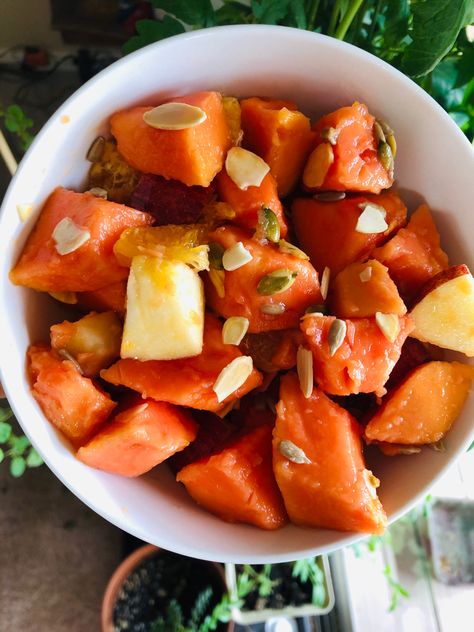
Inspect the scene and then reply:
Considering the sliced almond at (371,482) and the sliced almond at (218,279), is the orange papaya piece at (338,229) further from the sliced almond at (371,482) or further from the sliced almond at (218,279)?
the sliced almond at (371,482)

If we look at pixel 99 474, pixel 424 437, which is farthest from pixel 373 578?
pixel 99 474

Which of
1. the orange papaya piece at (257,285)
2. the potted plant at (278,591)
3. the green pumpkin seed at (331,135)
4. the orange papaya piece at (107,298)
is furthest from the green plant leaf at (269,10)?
the potted plant at (278,591)

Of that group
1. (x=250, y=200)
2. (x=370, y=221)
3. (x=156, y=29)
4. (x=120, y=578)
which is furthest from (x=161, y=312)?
(x=120, y=578)

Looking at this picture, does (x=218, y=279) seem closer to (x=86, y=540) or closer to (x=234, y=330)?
(x=234, y=330)

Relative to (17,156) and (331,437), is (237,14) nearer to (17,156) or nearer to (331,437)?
(331,437)

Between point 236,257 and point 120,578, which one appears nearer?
point 236,257
